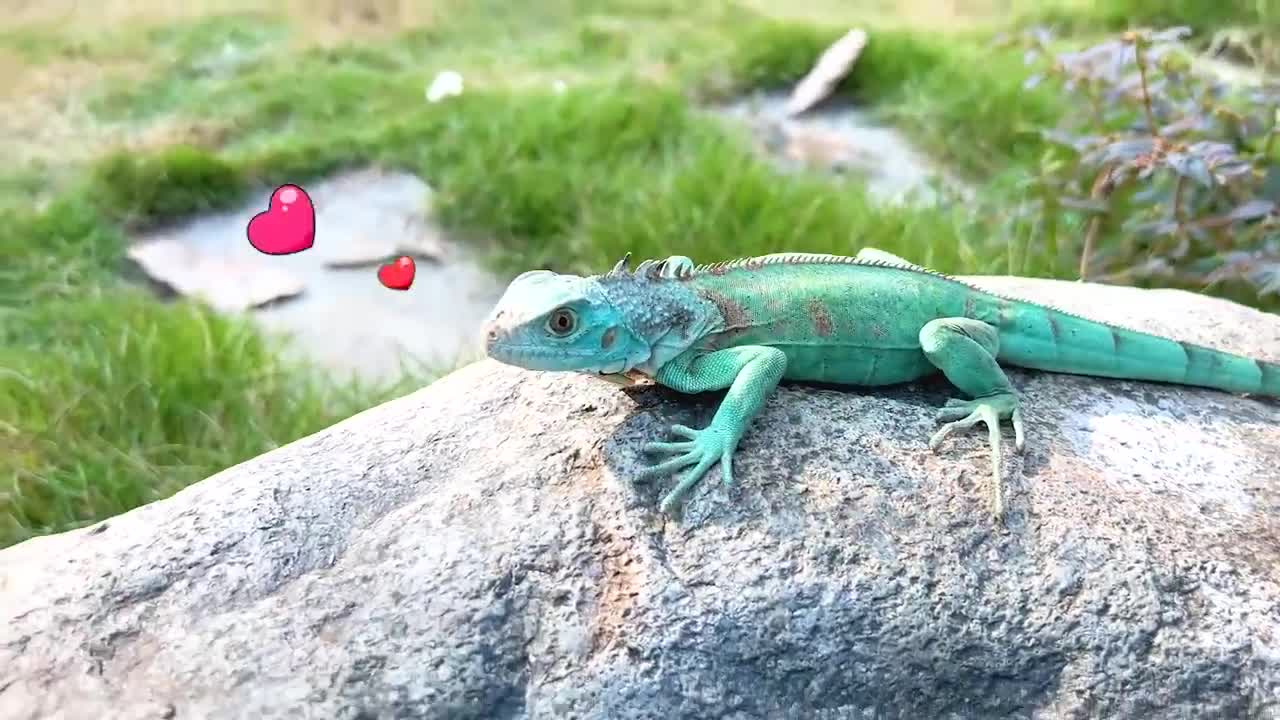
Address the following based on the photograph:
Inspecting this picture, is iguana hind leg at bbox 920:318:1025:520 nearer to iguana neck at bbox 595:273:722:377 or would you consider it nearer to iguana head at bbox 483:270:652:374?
iguana neck at bbox 595:273:722:377

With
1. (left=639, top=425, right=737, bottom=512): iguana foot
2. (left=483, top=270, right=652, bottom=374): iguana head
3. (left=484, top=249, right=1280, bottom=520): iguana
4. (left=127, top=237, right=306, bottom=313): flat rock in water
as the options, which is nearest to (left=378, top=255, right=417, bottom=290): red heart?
(left=127, top=237, right=306, bottom=313): flat rock in water

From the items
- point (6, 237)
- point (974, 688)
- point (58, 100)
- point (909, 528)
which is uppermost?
point (58, 100)

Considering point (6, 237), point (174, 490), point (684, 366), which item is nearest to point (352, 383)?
point (174, 490)

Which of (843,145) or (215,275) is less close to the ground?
(215,275)

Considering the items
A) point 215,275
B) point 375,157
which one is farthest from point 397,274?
point 375,157

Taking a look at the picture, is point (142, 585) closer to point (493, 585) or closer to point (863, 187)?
point (493, 585)

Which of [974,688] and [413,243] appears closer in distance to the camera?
[974,688]

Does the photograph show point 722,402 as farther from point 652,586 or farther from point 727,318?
point 652,586
